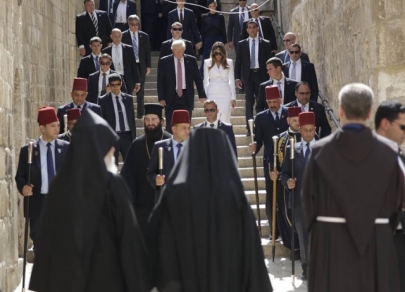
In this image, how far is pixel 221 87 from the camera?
15.2 meters

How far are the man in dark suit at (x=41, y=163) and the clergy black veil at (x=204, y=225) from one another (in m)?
3.65

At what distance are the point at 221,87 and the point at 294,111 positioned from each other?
132 inches

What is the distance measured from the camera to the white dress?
15109mm

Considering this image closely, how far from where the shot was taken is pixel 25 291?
35.6 ft

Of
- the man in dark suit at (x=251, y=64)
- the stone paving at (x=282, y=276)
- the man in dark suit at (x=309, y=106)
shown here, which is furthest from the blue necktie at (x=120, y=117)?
the man in dark suit at (x=251, y=64)

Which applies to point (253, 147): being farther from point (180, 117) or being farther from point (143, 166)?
point (180, 117)

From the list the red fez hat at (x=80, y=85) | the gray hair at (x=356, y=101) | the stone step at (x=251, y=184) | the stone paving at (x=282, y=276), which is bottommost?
the stone paving at (x=282, y=276)

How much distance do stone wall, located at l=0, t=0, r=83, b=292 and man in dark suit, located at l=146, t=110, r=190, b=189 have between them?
152 cm

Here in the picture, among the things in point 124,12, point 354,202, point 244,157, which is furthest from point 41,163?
point 124,12

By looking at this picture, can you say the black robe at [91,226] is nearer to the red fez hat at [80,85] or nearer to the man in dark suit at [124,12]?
the red fez hat at [80,85]

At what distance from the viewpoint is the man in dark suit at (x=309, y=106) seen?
43.1ft

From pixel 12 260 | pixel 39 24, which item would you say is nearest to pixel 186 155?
pixel 12 260

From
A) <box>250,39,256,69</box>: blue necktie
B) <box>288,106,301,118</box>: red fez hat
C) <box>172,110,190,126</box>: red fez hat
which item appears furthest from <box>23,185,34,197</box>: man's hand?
<box>250,39,256,69</box>: blue necktie

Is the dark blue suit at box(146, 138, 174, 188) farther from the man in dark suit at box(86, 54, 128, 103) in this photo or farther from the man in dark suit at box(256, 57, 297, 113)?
the man in dark suit at box(86, 54, 128, 103)
